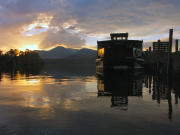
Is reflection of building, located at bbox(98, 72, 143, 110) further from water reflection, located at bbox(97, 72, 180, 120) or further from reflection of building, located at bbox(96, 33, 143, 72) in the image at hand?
reflection of building, located at bbox(96, 33, 143, 72)

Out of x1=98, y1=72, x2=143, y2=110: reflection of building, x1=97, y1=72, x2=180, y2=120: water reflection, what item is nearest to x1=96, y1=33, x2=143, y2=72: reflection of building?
x1=97, y1=72, x2=180, y2=120: water reflection

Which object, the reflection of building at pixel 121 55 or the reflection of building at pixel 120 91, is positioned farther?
the reflection of building at pixel 121 55

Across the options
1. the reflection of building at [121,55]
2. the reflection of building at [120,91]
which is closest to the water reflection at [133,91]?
the reflection of building at [120,91]

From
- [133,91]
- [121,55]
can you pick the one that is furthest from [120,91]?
[121,55]

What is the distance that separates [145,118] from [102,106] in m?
2.11

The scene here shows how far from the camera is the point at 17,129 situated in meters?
4.71

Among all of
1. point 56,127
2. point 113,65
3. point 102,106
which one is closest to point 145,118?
point 102,106

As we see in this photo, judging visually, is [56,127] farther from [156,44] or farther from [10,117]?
[156,44]

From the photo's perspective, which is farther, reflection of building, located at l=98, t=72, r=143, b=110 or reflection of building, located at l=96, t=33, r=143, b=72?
reflection of building, located at l=96, t=33, r=143, b=72

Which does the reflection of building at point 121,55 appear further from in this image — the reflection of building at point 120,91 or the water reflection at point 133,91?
the reflection of building at point 120,91

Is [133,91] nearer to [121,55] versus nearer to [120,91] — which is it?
[120,91]

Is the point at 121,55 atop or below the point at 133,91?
atop

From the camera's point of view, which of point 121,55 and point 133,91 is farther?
point 121,55

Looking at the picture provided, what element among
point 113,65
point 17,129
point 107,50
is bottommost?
point 17,129
